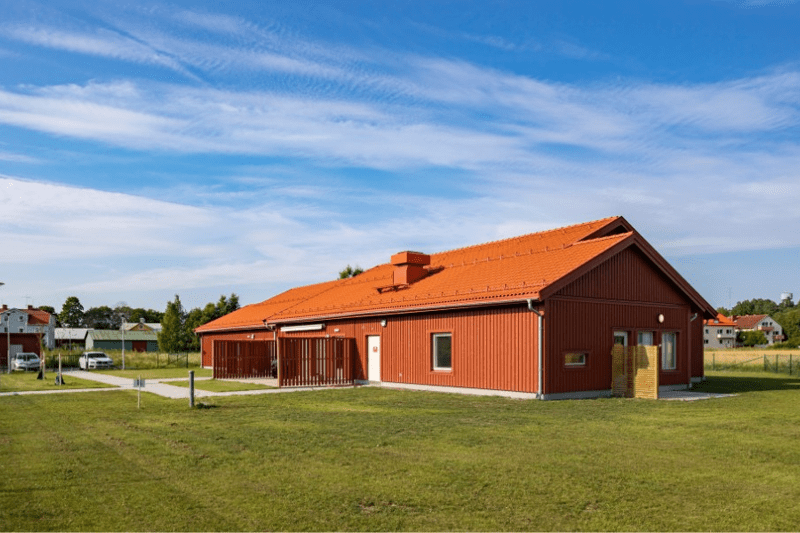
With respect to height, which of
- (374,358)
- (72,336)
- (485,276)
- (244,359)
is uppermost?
(485,276)

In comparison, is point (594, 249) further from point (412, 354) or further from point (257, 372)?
point (257, 372)

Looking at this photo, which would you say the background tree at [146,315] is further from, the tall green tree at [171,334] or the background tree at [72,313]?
the tall green tree at [171,334]

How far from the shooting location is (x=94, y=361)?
45938 millimetres

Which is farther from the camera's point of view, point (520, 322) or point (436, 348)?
point (436, 348)

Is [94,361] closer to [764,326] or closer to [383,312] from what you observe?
[383,312]

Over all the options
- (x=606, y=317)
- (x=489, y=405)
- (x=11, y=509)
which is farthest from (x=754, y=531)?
(x=606, y=317)

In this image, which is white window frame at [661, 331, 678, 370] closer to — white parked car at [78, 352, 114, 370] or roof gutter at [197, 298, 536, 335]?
roof gutter at [197, 298, 536, 335]

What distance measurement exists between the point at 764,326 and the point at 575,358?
130 m

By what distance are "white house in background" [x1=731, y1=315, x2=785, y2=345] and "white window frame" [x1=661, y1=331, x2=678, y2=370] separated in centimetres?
11689

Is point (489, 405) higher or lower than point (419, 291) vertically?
lower

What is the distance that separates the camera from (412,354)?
24047 millimetres

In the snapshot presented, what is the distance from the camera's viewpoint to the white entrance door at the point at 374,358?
2606 centimetres

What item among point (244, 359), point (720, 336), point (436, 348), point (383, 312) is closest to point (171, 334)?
point (244, 359)

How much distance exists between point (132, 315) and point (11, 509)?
136452 mm
